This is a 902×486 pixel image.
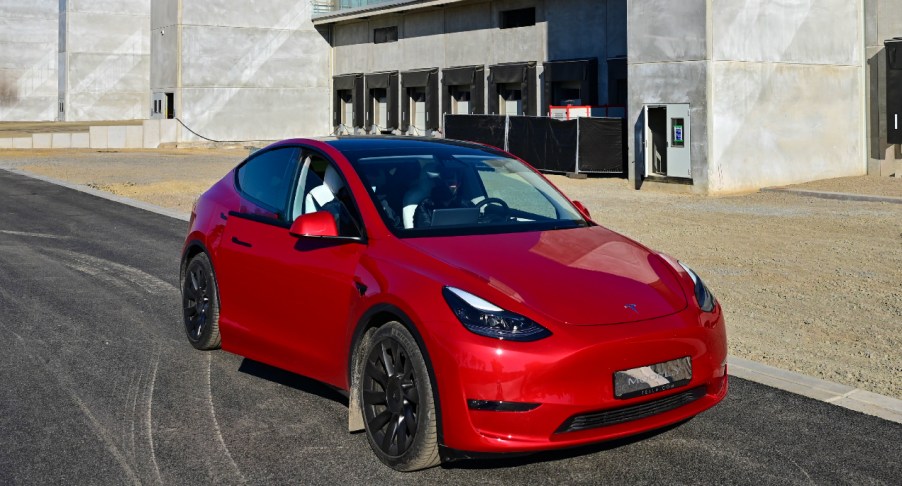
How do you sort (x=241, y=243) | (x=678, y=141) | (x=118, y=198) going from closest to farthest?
(x=241, y=243), (x=118, y=198), (x=678, y=141)

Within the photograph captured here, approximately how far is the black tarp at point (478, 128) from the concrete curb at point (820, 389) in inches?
890

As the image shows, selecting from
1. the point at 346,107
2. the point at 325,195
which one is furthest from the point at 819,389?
the point at 346,107

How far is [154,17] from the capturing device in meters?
49.0

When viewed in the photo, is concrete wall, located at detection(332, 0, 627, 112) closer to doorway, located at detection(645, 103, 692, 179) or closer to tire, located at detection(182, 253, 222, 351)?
doorway, located at detection(645, 103, 692, 179)

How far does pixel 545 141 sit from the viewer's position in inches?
1126

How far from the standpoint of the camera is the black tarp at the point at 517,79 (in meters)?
35.8

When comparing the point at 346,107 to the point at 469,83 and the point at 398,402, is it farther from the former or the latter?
the point at 398,402

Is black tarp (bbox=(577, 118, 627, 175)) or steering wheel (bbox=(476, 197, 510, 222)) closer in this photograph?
steering wheel (bbox=(476, 197, 510, 222))

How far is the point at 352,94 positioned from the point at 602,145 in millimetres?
21531

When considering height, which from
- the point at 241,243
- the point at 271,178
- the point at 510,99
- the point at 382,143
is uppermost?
the point at 510,99

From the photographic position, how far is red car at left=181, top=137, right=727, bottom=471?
15.4 feet

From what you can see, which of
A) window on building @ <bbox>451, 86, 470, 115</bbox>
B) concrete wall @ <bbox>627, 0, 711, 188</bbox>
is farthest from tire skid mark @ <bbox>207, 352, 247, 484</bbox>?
window on building @ <bbox>451, 86, 470, 115</bbox>

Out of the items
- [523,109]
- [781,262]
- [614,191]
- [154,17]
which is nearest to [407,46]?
[523,109]

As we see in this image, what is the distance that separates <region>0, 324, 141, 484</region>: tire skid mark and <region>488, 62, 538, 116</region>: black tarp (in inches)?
1163
